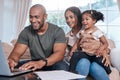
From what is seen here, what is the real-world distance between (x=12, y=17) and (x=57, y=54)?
8.34ft

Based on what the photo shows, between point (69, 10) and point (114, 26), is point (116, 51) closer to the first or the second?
point (69, 10)

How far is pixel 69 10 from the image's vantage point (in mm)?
2621

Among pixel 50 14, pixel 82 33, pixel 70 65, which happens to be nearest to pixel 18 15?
pixel 50 14

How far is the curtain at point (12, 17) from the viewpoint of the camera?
4.12m

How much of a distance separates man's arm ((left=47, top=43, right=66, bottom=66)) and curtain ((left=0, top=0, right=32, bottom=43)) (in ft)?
7.35

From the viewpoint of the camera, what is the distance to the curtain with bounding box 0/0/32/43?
4.12 meters

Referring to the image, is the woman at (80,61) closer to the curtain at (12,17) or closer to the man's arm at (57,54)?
the man's arm at (57,54)

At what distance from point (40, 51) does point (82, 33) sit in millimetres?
553

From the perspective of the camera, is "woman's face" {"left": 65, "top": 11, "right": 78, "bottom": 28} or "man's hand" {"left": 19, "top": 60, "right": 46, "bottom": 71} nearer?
"man's hand" {"left": 19, "top": 60, "right": 46, "bottom": 71}

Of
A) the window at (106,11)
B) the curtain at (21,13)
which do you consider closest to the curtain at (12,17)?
the curtain at (21,13)

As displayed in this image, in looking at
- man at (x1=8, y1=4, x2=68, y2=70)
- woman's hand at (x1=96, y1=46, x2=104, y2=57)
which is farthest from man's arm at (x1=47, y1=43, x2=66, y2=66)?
woman's hand at (x1=96, y1=46, x2=104, y2=57)

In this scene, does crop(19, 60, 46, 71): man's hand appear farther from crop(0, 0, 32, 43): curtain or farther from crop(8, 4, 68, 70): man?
crop(0, 0, 32, 43): curtain

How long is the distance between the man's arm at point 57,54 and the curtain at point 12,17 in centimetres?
224

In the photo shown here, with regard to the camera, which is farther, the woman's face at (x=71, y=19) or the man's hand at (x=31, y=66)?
the woman's face at (x=71, y=19)
